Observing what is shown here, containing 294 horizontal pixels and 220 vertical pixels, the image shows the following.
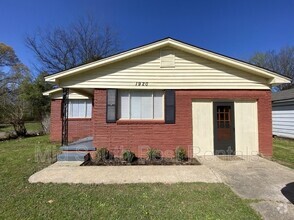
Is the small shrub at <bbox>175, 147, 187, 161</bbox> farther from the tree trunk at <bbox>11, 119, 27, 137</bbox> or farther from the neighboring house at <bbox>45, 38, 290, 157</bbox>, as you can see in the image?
the tree trunk at <bbox>11, 119, 27, 137</bbox>

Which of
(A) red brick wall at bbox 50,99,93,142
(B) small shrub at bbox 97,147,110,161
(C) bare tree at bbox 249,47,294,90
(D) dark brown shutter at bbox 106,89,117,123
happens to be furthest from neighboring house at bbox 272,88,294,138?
(C) bare tree at bbox 249,47,294,90

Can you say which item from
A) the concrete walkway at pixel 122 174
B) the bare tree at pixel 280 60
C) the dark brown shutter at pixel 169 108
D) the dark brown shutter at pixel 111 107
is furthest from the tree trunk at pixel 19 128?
the bare tree at pixel 280 60

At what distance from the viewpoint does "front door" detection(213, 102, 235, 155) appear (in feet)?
26.8

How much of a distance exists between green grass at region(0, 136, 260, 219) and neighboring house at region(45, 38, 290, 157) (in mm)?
3187

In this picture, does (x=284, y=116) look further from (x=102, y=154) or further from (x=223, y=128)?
(x=102, y=154)

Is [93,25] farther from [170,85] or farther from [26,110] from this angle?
[170,85]

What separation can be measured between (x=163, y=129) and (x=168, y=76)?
220cm

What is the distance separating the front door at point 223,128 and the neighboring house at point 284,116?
7591mm

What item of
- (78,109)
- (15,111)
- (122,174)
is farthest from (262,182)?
(15,111)

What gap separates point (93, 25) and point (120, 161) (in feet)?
78.4

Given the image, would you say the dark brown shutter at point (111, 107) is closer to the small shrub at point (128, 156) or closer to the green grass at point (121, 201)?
the small shrub at point (128, 156)

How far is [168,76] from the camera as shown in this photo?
8.00 m

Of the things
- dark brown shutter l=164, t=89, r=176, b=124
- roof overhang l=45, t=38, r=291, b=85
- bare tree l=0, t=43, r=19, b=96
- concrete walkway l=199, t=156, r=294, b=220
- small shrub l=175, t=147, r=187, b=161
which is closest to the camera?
concrete walkway l=199, t=156, r=294, b=220

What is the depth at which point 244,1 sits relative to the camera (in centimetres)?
1066
